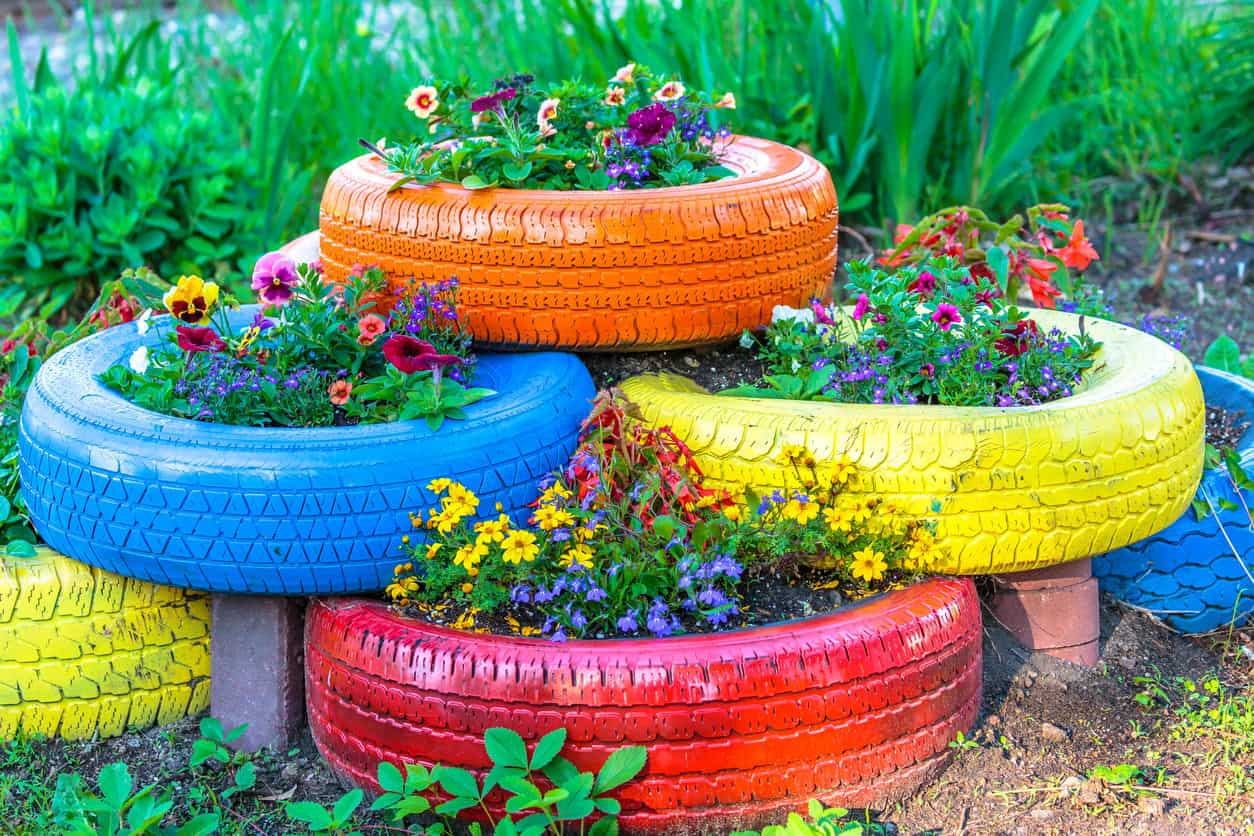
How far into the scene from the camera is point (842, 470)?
2.39m

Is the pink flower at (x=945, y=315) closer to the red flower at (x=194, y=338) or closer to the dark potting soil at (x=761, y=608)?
the dark potting soil at (x=761, y=608)

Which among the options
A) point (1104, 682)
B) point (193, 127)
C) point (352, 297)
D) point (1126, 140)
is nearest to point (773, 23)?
point (1126, 140)

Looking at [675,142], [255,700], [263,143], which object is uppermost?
[675,142]

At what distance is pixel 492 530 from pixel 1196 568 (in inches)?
61.1

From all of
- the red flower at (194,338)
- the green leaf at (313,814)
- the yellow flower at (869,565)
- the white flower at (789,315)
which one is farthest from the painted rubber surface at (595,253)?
the green leaf at (313,814)

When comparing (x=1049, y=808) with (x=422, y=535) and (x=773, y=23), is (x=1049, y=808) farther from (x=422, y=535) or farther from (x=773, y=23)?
(x=773, y=23)

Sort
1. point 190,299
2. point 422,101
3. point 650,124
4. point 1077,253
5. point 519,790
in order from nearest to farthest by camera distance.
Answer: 1. point 519,790
2. point 190,299
3. point 650,124
4. point 422,101
5. point 1077,253

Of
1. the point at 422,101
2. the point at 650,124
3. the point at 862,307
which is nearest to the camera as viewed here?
the point at 862,307

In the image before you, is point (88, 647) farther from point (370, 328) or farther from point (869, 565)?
point (869, 565)

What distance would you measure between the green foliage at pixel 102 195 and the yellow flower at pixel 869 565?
2789mm

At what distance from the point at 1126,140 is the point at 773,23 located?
1.68 metres

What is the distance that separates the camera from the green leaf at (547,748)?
206cm

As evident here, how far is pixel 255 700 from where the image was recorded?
8.27 ft

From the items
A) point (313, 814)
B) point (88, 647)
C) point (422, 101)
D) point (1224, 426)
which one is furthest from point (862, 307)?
point (88, 647)
